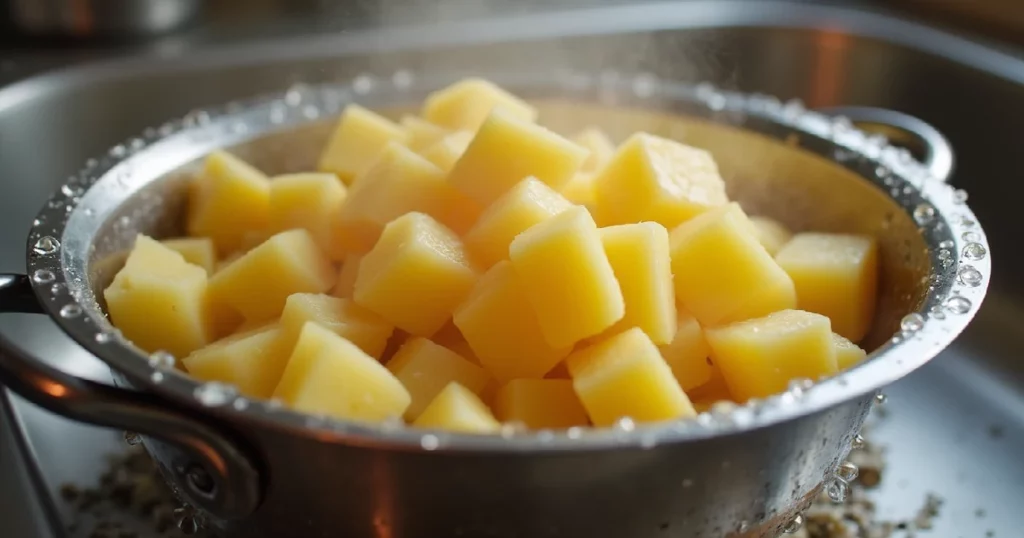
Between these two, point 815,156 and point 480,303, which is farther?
point 815,156

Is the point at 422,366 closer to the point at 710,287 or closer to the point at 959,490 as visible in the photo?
the point at 710,287

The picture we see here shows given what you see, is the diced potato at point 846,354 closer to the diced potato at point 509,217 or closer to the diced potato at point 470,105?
the diced potato at point 509,217

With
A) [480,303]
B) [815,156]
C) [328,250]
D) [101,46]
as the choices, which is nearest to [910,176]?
[815,156]

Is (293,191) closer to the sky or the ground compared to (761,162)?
closer to the sky

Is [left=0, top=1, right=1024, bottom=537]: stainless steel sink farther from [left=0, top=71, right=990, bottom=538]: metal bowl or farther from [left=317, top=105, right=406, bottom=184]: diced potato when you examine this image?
[left=317, top=105, right=406, bottom=184]: diced potato

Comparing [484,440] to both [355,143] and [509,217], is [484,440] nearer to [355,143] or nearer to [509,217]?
[509,217]

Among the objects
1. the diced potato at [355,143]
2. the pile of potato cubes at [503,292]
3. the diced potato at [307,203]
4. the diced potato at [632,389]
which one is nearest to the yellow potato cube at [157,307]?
the pile of potato cubes at [503,292]

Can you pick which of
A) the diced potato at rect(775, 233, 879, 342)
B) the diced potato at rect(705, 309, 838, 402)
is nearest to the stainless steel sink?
the diced potato at rect(775, 233, 879, 342)
